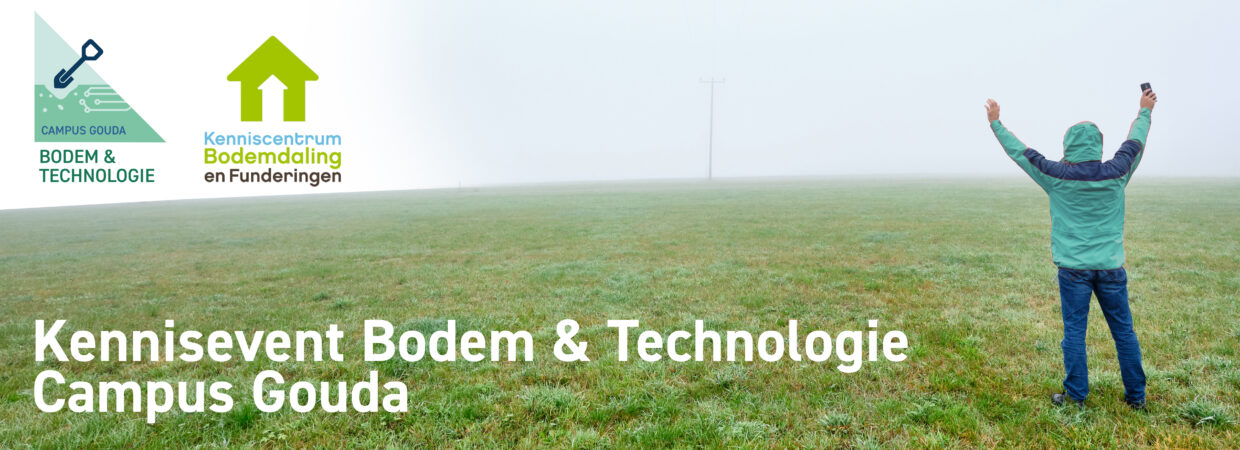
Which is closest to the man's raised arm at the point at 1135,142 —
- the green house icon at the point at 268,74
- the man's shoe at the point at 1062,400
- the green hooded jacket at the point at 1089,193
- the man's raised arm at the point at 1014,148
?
the green hooded jacket at the point at 1089,193

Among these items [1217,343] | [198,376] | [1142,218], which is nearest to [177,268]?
[198,376]

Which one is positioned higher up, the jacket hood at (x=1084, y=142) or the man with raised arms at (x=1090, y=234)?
the jacket hood at (x=1084, y=142)

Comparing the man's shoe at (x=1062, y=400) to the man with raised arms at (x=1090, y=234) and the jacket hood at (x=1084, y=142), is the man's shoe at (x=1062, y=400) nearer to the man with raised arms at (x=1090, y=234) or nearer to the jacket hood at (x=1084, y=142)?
the man with raised arms at (x=1090, y=234)

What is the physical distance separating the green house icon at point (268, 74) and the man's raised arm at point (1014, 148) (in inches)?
1130

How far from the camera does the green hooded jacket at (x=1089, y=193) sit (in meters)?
5.12

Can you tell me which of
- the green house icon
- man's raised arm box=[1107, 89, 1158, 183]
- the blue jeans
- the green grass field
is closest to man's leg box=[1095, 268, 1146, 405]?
the blue jeans

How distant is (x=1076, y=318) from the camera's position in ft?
17.4

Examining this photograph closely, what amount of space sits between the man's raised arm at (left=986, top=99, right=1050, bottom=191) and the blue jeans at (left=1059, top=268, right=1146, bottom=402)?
3.10ft

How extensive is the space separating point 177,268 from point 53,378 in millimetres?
11127

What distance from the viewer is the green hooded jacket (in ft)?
16.8

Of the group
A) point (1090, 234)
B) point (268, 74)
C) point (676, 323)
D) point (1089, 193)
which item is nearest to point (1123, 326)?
point (1090, 234)

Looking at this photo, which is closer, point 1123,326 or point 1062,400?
point 1123,326

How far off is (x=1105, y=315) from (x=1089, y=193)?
45.8 inches

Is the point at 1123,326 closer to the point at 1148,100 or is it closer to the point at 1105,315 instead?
the point at 1105,315
